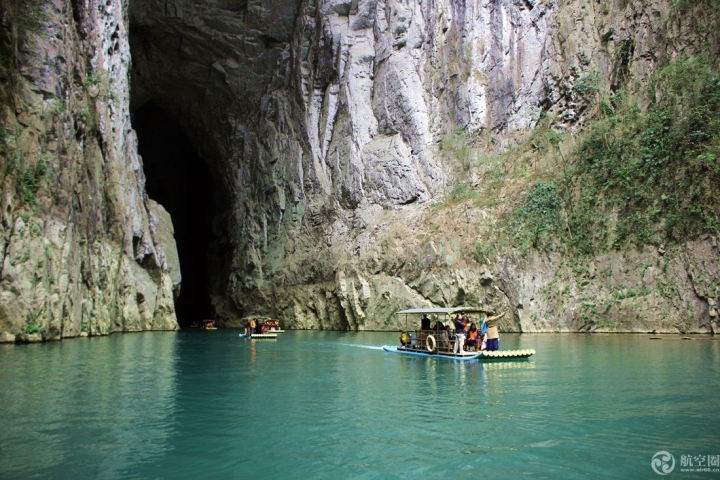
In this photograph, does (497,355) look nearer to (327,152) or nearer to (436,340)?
(436,340)

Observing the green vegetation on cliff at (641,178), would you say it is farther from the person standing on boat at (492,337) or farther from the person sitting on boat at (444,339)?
the person sitting on boat at (444,339)

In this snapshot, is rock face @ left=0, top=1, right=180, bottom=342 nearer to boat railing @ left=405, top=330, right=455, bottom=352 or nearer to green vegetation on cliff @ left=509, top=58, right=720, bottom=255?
boat railing @ left=405, top=330, right=455, bottom=352

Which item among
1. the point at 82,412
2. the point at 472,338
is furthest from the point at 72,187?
the point at 472,338

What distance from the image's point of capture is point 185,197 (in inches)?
3061

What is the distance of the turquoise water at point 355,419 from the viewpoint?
25.9 feet

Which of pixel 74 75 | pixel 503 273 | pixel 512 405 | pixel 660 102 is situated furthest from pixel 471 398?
pixel 660 102

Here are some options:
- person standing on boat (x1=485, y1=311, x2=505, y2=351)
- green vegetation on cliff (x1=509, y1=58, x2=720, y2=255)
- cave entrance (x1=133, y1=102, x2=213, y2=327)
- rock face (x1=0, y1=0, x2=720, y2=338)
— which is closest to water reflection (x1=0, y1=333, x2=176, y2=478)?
rock face (x1=0, y1=0, x2=720, y2=338)

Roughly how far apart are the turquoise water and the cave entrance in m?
56.4

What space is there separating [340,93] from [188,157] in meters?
30.5

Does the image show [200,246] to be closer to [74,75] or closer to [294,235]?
[294,235]

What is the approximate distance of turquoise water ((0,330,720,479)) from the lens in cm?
789

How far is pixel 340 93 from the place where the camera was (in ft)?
178

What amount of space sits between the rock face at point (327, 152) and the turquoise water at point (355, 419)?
13.4 meters

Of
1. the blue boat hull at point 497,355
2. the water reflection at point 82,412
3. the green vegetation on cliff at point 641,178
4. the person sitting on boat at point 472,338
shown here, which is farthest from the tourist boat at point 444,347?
the green vegetation on cliff at point 641,178
